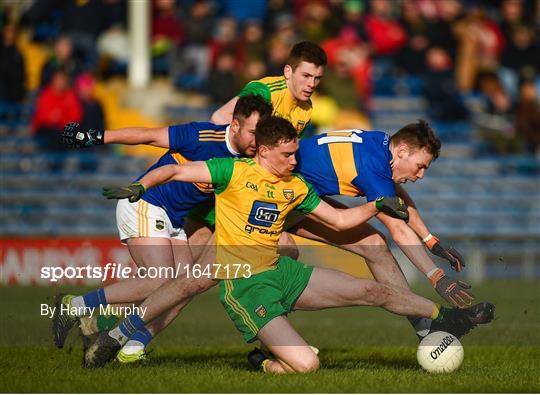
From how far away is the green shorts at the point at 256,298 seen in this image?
8.53m

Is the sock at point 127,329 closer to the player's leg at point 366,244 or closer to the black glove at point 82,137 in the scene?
the black glove at point 82,137

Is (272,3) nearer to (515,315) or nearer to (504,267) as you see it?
(504,267)

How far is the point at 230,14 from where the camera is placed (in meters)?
22.3

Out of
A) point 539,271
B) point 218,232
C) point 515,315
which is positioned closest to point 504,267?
point 539,271

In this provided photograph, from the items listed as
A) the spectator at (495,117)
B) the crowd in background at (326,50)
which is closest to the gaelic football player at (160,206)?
the crowd in background at (326,50)

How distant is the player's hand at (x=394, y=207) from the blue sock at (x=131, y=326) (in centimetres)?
193

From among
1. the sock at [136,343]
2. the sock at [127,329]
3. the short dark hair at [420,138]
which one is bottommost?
the sock at [136,343]

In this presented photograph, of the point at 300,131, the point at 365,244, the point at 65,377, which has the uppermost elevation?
the point at 300,131

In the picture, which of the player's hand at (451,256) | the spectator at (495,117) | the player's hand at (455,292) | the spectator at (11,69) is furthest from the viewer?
the spectator at (495,117)

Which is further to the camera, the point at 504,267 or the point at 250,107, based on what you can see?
the point at 504,267

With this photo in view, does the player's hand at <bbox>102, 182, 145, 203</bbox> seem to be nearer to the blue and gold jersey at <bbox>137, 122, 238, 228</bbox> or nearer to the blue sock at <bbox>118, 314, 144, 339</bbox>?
the blue and gold jersey at <bbox>137, 122, 238, 228</bbox>

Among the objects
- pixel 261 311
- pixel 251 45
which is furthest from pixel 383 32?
pixel 261 311

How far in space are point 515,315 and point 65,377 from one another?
7.07m

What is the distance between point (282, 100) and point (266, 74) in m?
9.90
